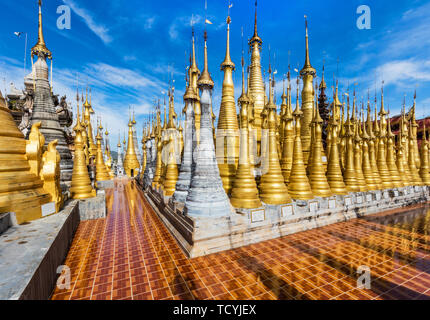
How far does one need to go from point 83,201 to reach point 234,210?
7.28 metres

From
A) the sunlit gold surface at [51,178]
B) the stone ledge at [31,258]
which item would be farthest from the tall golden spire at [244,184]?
the sunlit gold surface at [51,178]

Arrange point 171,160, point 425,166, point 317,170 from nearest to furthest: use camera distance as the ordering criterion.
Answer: point 317,170 → point 171,160 → point 425,166

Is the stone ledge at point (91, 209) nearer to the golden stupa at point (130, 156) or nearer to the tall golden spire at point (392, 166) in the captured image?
the tall golden spire at point (392, 166)

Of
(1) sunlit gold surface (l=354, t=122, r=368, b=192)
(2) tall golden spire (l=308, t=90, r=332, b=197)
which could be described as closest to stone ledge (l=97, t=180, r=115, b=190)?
(2) tall golden spire (l=308, t=90, r=332, b=197)

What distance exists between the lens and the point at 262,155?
27.2ft

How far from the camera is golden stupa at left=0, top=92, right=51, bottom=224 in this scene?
5344mm

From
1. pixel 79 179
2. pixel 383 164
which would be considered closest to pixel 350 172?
pixel 383 164

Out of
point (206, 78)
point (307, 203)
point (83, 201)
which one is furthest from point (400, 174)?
point (83, 201)

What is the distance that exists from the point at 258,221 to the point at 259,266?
70.0 inches

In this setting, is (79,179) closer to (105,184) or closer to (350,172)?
(105,184)

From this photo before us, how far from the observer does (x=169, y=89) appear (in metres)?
12.2

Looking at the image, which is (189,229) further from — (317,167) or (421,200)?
(421,200)

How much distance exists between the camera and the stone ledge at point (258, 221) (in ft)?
19.1

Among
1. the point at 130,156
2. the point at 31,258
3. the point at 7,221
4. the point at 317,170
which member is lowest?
the point at 31,258
